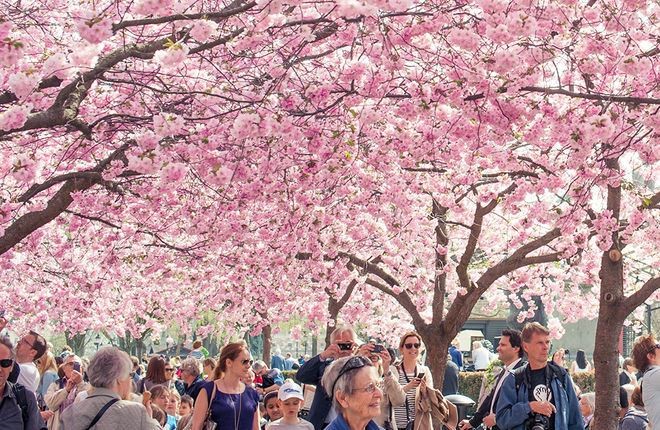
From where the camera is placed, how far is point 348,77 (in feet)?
30.8

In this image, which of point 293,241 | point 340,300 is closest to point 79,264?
point 340,300

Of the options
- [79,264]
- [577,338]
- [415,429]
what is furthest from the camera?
[577,338]

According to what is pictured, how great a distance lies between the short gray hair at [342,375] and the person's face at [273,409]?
5.42 metres

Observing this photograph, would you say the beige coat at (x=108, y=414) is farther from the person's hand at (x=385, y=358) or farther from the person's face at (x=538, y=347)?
the person's face at (x=538, y=347)

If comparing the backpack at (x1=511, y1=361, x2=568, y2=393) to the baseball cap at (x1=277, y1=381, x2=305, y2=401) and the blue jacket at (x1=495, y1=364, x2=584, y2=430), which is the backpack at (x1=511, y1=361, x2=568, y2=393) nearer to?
the blue jacket at (x1=495, y1=364, x2=584, y2=430)

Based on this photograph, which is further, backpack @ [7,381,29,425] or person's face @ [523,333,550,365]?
A: person's face @ [523,333,550,365]

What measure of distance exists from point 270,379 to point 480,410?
5349mm

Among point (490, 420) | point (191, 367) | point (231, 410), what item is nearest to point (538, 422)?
point (490, 420)

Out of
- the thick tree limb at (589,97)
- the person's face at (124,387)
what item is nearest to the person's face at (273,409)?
the thick tree limb at (589,97)

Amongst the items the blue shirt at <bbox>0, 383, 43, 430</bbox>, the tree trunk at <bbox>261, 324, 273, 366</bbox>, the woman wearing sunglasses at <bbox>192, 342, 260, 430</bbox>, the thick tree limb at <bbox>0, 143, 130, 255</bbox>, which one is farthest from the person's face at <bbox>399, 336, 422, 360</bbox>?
the tree trunk at <bbox>261, 324, 273, 366</bbox>

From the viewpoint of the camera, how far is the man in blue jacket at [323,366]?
814 centimetres

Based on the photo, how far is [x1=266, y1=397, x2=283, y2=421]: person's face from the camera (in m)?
10.6

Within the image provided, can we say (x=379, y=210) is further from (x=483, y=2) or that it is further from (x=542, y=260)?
(x=483, y=2)

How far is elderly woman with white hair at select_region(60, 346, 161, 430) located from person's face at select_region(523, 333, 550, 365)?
3.05 meters
